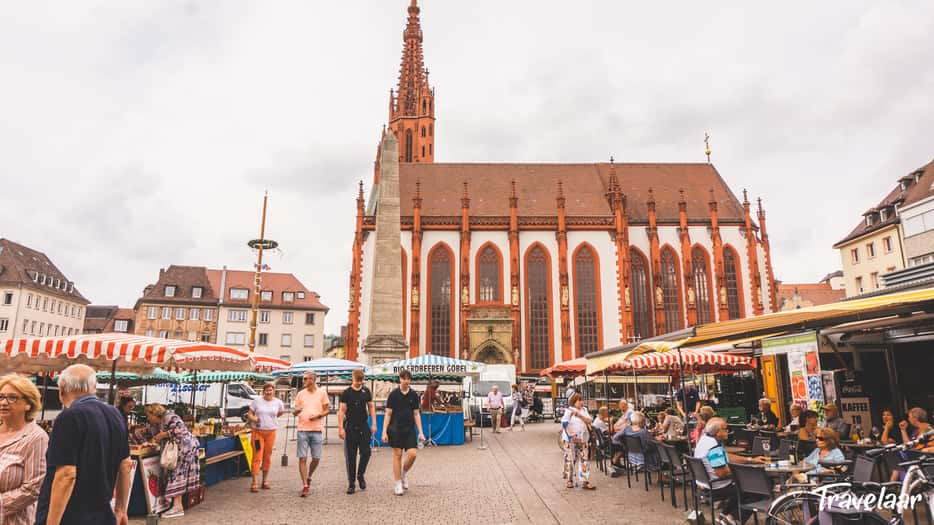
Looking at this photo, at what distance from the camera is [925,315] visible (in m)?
10.0

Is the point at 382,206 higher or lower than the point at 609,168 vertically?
lower

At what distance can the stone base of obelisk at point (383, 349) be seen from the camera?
19234mm

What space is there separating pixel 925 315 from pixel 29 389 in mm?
12100

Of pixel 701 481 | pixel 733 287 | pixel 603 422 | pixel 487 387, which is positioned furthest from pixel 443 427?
pixel 733 287

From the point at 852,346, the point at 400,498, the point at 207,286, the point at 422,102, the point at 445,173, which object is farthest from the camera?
the point at 207,286

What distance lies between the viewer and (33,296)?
50469 millimetres

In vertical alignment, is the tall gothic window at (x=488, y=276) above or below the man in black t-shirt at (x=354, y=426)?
above

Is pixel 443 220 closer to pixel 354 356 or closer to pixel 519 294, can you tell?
pixel 519 294

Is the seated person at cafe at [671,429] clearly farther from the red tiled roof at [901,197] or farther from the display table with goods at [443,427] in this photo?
the red tiled roof at [901,197]

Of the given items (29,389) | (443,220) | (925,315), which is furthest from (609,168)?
(29,389)

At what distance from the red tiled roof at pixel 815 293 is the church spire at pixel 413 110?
40253 mm

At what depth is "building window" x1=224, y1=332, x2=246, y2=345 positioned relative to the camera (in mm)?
56562

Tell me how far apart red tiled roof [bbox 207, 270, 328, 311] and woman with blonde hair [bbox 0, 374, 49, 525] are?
56.4 meters

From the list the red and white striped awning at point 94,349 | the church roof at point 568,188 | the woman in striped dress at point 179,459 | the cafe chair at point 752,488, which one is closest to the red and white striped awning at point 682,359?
the cafe chair at point 752,488
